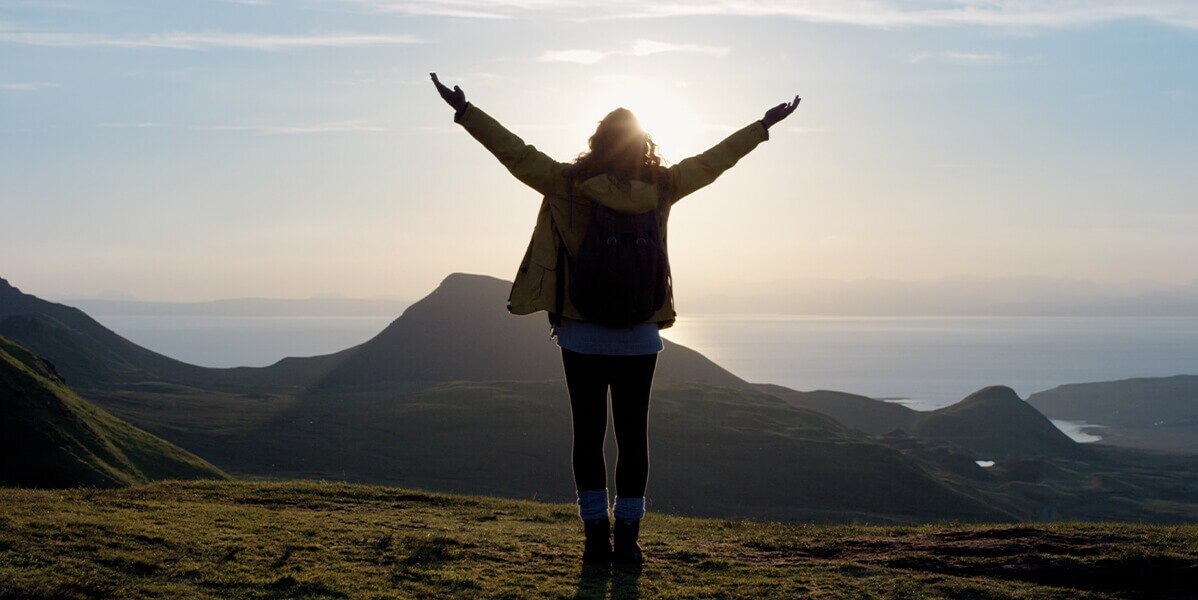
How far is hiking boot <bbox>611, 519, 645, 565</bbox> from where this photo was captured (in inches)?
369

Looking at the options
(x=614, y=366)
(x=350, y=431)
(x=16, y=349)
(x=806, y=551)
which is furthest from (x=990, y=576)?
(x=350, y=431)

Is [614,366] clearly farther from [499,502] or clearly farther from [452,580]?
[499,502]

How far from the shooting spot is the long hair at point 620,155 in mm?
8922

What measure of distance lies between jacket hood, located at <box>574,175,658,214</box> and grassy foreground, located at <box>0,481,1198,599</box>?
3347 millimetres

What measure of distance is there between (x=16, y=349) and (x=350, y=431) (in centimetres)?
5814

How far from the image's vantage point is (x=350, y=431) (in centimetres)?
10331

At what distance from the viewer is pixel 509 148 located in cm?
873

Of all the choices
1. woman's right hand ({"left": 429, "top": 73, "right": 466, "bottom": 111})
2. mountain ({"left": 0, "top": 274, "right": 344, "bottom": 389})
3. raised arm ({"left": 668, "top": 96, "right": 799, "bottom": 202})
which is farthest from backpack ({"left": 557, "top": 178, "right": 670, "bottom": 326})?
mountain ({"left": 0, "top": 274, "right": 344, "bottom": 389})

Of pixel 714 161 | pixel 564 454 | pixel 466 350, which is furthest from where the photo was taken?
pixel 466 350

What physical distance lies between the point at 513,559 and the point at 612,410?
232 centimetres

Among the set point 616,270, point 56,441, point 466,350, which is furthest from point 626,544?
point 466,350

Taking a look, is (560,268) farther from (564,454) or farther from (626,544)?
(564,454)

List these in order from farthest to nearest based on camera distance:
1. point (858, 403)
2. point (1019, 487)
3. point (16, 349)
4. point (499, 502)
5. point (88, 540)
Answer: point (858, 403) < point (1019, 487) < point (16, 349) < point (499, 502) < point (88, 540)

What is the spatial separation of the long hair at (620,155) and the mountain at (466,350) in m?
154
